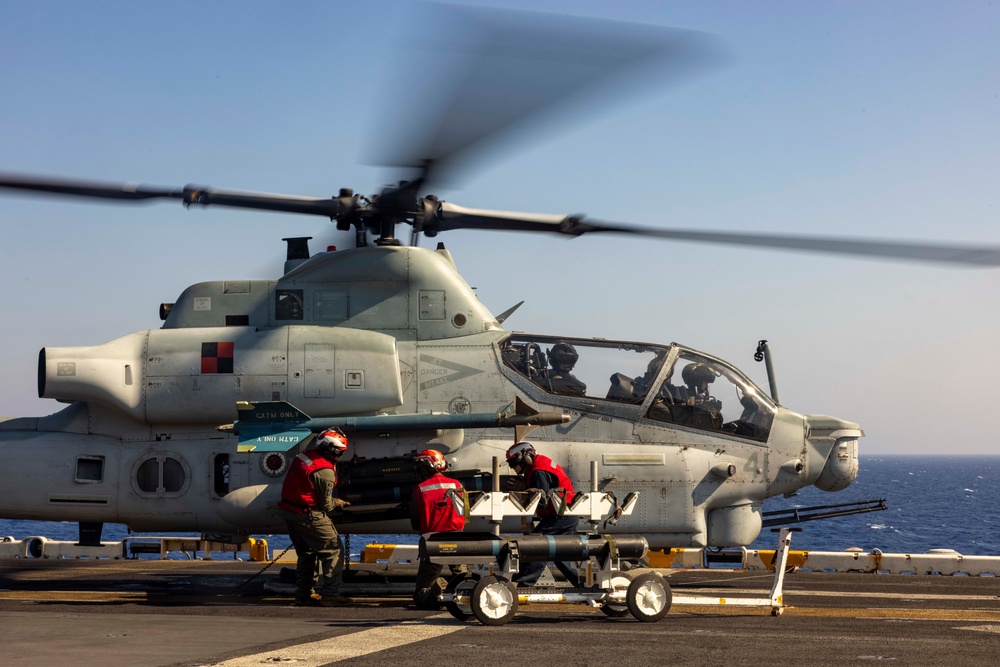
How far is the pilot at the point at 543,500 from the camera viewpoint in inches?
442

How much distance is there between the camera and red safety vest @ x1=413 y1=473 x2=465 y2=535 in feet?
37.1

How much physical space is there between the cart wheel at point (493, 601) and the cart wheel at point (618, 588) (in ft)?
4.04

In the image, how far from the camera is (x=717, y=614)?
11250 mm

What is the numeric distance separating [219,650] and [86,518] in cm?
620

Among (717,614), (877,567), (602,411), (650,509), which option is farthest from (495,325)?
(877,567)

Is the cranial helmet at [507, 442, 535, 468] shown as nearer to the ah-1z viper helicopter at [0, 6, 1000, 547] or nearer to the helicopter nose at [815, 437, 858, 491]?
the ah-1z viper helicopter at [0, 6, 1000, 547]

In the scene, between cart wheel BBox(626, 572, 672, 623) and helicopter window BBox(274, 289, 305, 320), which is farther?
helicopter window BBox(274, 289, 305, 320)

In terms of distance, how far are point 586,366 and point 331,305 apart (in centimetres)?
344

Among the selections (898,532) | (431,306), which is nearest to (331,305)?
(431,306)

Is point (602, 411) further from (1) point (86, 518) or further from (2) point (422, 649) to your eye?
(1) point (86, 518)

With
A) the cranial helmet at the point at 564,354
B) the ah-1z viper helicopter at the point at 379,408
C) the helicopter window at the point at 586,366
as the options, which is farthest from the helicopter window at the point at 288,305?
the cranial helmet at the point at 564,354

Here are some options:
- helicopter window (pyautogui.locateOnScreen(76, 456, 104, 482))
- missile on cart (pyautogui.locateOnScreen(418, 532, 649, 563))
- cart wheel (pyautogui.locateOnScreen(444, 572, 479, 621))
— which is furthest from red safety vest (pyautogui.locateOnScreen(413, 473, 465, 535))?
helicopter window (pyautogui.locateOnScreen(76, 456, 104, 482))

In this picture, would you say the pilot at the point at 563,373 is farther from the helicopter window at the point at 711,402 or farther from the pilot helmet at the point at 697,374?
the pilot helmet at the point at 697,374

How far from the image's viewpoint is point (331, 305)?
46.2 ft
